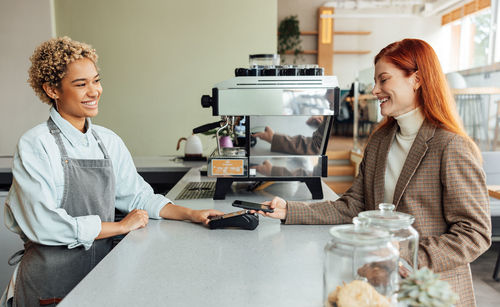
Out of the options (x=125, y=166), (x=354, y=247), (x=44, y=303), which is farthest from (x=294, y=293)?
(x=125, y=166)

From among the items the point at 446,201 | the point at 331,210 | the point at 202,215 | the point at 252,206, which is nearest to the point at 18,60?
the point at 202,215

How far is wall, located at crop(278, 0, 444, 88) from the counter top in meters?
8.41

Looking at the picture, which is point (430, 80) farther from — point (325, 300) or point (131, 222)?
point (131, 222)

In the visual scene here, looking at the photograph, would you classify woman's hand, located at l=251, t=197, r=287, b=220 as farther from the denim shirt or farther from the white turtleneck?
the denim shirt

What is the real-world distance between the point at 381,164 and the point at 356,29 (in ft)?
29.0

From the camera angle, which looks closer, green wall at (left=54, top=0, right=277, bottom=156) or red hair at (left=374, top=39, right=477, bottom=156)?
red hair at (left=374, top=39, right=477, bottom=156)

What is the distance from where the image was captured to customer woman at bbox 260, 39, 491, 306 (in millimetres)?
1093

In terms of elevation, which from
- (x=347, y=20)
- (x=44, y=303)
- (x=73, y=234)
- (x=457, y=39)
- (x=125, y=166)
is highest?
(x=347, y=20)

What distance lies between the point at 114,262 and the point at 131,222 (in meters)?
0.33

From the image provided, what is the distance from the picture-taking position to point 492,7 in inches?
178

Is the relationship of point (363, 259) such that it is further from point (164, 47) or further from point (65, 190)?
point (164, 47)

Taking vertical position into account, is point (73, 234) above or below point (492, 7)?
below

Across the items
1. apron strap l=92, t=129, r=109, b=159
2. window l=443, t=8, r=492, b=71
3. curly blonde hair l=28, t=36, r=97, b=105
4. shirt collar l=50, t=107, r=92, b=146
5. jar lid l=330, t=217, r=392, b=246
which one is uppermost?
window l=443, t=8, r=492, b=71

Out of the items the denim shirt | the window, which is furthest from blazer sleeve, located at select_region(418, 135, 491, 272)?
the window
